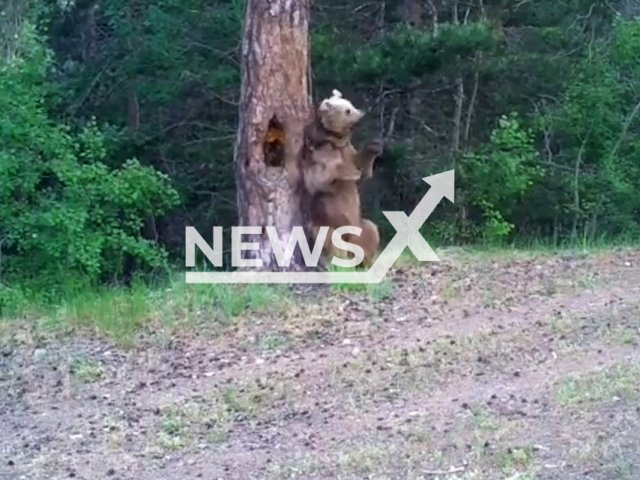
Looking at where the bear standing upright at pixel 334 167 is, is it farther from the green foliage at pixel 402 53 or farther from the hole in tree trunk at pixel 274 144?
the green foliage at pixel 402 53

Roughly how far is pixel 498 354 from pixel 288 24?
10.4 ft

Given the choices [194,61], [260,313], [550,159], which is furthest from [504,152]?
[260,313]

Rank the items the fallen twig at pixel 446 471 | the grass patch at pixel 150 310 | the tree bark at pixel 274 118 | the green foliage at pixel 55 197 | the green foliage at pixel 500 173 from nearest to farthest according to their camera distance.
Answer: the fallen twig at pixel 446 471, the grass patch at pixel 150 310, the tree bark at pixel 274 118, the green foliage at pixel 55 197, the green foliage at pixel 500 173

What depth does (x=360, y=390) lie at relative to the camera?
5.75 meters

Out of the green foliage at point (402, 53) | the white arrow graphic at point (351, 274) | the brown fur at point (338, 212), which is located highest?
the green foliage at point (402, 53)

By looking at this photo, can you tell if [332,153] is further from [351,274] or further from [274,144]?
[351,274]

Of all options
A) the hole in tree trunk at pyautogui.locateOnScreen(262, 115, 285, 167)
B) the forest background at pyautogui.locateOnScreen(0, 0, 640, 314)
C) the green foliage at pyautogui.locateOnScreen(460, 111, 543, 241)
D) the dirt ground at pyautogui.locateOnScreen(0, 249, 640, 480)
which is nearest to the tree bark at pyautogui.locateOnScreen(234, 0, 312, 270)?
the hole in tree trunk at pyautogui.locateOnScreen(262, 115, 285, 167)

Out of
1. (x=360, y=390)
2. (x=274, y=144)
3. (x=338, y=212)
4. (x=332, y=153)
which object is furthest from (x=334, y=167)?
(x=360, y=390)

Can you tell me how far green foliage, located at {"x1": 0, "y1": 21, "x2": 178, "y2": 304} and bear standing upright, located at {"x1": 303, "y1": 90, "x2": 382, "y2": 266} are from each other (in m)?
3.90

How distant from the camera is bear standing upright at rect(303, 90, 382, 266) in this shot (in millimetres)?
7961

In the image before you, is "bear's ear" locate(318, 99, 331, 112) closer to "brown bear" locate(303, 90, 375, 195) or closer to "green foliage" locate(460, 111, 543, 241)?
"brown bear" locate(303, 90, 375, 195)

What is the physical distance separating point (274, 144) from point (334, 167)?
0.50m

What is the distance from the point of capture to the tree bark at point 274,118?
26.7ft

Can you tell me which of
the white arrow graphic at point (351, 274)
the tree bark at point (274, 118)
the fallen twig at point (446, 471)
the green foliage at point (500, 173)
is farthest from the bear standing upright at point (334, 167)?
the green foliage at point (500, 173)
